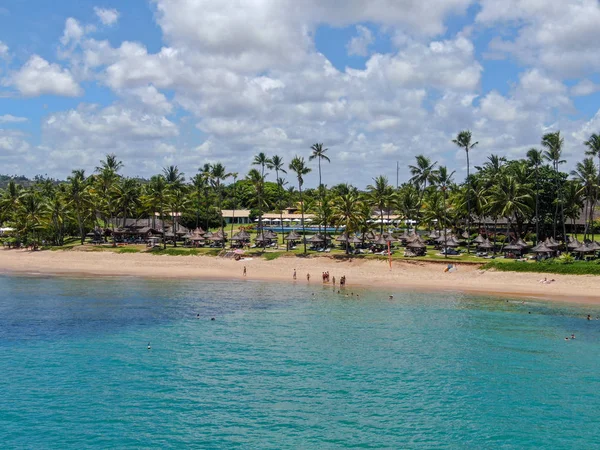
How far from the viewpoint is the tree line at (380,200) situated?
81.0 metres

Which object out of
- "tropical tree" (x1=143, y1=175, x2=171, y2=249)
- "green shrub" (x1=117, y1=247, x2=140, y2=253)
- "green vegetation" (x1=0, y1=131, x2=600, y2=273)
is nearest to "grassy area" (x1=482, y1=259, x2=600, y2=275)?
"green vegetation" (x1=0, y1=131, x2=600, y2=273)

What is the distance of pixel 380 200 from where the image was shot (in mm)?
91125

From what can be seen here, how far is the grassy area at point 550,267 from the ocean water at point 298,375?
42.1 ft

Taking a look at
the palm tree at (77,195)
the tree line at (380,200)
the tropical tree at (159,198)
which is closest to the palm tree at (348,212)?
the tree line at (380,200)

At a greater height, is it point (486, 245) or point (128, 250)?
point (486, 245)

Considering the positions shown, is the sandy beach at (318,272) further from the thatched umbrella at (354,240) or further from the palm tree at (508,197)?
the palm tree at (508,197)

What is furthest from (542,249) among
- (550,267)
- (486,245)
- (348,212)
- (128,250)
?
(128,250)

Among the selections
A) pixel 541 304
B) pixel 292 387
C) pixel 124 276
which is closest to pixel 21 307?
pixel 124 276

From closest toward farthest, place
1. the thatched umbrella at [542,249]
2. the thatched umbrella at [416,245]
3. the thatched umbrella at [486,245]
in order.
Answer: the thatched umbrella at [542,249] → the thatched umbrella at [486,245] → the thatched umbrella at [416,245]

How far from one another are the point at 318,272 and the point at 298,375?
45.6 meters

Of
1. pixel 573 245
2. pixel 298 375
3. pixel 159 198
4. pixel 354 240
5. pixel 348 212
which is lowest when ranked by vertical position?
pixel 298 375

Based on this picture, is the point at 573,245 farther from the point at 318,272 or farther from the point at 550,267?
the point at 318,272

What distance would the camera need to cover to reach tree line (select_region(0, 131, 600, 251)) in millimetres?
81000

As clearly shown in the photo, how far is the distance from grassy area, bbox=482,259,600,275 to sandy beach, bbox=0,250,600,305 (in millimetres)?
845
